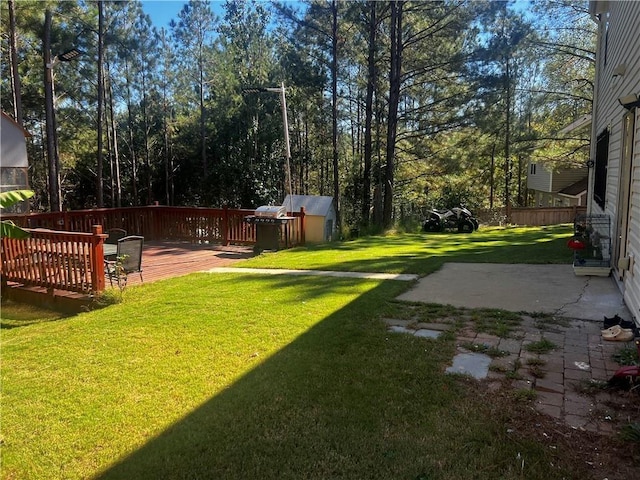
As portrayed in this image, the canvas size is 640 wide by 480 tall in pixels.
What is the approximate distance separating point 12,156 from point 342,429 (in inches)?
596

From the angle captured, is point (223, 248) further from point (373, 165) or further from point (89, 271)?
point (373, 165)

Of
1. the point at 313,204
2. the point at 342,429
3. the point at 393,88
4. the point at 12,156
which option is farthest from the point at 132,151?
the point at 342,429

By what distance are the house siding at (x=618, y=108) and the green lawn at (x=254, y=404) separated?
2286 mm

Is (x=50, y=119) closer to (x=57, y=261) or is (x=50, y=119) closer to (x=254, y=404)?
(x=57, y=261)

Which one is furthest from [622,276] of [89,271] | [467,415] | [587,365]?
[89,271]

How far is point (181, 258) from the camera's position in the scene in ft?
31.9

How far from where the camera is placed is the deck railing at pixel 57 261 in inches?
259

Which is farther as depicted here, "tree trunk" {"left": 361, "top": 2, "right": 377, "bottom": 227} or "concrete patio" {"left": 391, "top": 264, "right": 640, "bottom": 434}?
"tree trunk" {"left": 361, "top": 2, "right": 377, "bottom": 227}

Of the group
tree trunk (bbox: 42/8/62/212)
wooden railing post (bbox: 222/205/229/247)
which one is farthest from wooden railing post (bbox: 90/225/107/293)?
tree trunk (bbox: 42/8/62/212)

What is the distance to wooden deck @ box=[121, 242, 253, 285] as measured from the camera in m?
8.12

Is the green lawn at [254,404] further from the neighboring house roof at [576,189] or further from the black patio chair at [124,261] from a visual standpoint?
the neighboring house roof at [576,189]

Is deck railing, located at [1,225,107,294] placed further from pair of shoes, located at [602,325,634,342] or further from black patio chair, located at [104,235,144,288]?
pair of shoes, located at [602,325,634,342]

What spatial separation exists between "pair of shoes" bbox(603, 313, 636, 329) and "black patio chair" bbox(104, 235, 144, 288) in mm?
5958

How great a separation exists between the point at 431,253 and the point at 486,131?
9344mm
